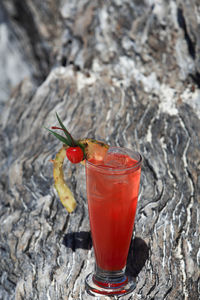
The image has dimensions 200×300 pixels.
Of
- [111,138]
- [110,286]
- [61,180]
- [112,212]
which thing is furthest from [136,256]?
[111,138]

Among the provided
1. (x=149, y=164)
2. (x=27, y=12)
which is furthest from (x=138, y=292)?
(x=27, y=12)

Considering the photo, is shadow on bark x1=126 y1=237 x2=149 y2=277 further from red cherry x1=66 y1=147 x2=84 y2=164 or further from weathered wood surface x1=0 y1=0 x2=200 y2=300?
red cherry x1=66 y1=147 x2=84 y2=164

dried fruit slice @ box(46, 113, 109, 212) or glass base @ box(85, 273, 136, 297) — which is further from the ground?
dried fruit slice @ box(46, 113, 109, 212)

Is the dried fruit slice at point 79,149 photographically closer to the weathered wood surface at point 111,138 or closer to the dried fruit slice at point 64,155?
the dried fruit slice at point 64,155

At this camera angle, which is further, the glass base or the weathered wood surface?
the weathered wood surface

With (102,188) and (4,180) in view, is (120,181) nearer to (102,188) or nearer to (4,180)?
(102,188)

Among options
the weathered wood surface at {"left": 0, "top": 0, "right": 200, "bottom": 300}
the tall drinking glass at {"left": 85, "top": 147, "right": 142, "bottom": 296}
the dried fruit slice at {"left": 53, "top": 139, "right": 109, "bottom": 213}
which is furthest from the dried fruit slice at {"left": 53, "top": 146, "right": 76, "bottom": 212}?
the weathered wood surface at {"left": 0, "top": 0, "right": 200, "bottom": 300}

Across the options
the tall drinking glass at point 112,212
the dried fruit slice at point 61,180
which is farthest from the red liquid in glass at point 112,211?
the dried fruit slice at point 61,180

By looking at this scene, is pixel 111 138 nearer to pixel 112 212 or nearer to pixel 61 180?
pixel 61 180
